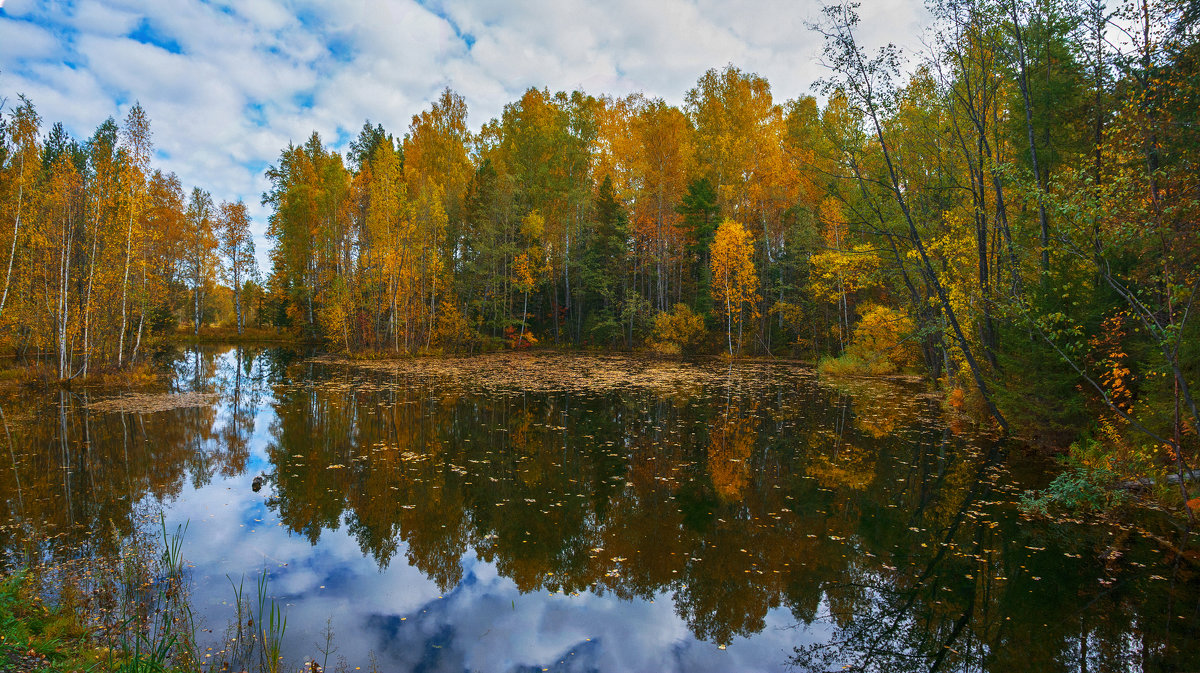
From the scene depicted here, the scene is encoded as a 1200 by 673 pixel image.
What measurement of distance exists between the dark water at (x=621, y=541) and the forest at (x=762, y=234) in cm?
160

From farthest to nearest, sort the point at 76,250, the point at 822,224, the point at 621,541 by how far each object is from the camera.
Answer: the point at 822,224 < the point at 76,250 < the point at 621,541

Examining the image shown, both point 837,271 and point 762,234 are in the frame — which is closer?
point 837,271

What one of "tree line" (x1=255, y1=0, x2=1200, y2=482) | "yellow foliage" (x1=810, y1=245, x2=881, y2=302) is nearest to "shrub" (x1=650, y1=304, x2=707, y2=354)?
"tree line" (x1=255, y1=0, x2=1200, y2=482)

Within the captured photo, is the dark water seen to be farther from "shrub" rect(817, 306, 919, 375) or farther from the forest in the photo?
"shrub" rect(817, 306, 919, 375)

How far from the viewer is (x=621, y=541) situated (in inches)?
A: 260

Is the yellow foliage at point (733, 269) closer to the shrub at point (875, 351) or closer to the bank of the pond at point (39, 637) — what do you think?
the shrub at point (875, 351)

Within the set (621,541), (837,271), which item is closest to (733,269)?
(837,271)

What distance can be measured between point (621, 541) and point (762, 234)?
30.0m

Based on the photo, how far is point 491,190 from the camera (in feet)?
101

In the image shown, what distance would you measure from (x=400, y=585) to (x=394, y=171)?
83.5ft

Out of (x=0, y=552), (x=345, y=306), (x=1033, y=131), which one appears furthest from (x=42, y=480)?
(x=345, y=306)

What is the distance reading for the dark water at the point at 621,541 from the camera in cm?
469

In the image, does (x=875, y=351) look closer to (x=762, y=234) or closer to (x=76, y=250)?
(x=762, y=234)

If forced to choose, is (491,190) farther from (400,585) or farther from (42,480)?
(400,585)
